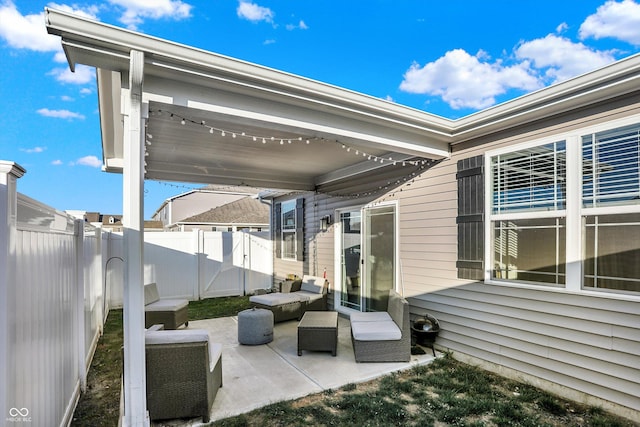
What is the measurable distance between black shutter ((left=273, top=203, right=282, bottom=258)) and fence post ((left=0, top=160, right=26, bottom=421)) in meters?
8.18

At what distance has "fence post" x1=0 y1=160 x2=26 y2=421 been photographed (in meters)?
1.38

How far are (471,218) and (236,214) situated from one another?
15842mm

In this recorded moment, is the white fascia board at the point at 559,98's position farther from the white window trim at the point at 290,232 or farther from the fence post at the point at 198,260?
the fence post at the point at 198,260

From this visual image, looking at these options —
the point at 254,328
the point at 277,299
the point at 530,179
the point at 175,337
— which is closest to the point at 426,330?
the point at 530,179

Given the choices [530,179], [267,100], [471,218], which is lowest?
[471,218]

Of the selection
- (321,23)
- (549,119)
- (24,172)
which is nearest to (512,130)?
(549,119)

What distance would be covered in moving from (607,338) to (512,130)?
2.28 m

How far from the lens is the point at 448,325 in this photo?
4.64 meters

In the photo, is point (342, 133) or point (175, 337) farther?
point (342, 133)

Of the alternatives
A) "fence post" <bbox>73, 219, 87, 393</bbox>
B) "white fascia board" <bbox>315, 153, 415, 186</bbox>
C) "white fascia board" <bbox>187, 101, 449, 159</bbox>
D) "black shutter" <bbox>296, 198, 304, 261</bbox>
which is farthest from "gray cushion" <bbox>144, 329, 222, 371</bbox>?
"black shutter" <bbox>296, 198, 304, 261</bbox>

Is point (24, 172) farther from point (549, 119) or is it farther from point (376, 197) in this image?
point (376, 197)

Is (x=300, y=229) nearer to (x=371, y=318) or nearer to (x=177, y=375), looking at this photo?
(x=371, y=318)

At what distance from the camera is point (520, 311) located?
3.84m

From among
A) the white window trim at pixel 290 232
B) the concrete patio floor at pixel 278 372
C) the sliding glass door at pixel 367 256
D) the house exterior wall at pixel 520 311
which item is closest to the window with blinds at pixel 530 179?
the house exterior wall at pixel 520 311
